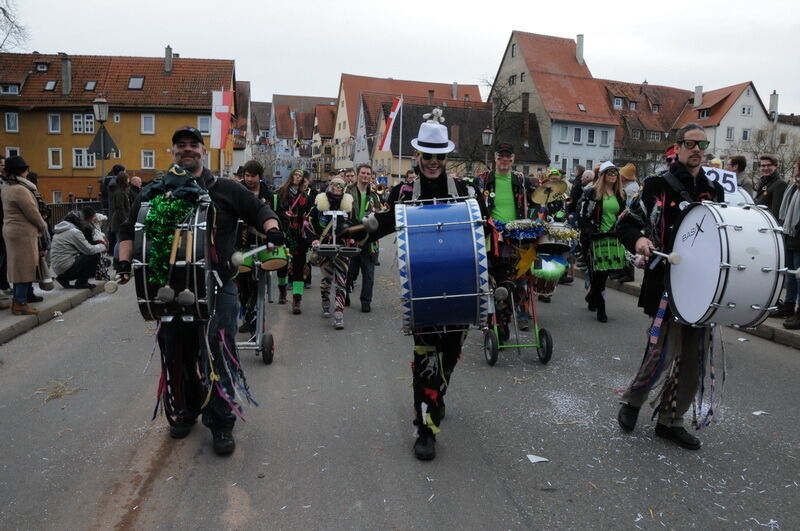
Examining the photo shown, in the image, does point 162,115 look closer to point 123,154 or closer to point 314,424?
point 123,154

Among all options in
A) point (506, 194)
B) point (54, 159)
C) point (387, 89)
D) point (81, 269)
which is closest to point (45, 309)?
point (81, 269)

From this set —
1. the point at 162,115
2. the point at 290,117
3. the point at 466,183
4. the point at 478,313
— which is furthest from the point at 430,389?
the point at 290,117

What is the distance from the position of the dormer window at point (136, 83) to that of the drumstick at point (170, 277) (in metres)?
51.5

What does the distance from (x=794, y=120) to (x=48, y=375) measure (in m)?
79.0

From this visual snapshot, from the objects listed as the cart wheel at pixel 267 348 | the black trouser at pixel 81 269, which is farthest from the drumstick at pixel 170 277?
the black trouser at pixel 81 269

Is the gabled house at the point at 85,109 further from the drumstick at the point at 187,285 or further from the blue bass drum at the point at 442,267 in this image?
the blue bass drum at the point at 442,267

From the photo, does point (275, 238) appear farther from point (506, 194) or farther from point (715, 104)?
point (715, 104)

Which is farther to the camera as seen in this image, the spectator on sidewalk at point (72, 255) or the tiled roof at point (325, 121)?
the tiled roof at point (325, 121)

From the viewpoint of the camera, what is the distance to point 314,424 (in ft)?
16.3

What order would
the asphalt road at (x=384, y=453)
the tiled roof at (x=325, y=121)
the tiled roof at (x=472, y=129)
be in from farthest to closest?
the tiled roof at (x=325, y=121), the tiled roof at (x=472, y=129), the asphalt road at (x=384, y=453)

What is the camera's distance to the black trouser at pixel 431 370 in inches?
173

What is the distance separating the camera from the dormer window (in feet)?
165

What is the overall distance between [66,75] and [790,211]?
5244 centimetres

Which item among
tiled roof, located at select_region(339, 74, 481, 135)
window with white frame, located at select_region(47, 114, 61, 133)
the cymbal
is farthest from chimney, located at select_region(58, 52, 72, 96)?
the cymbal
